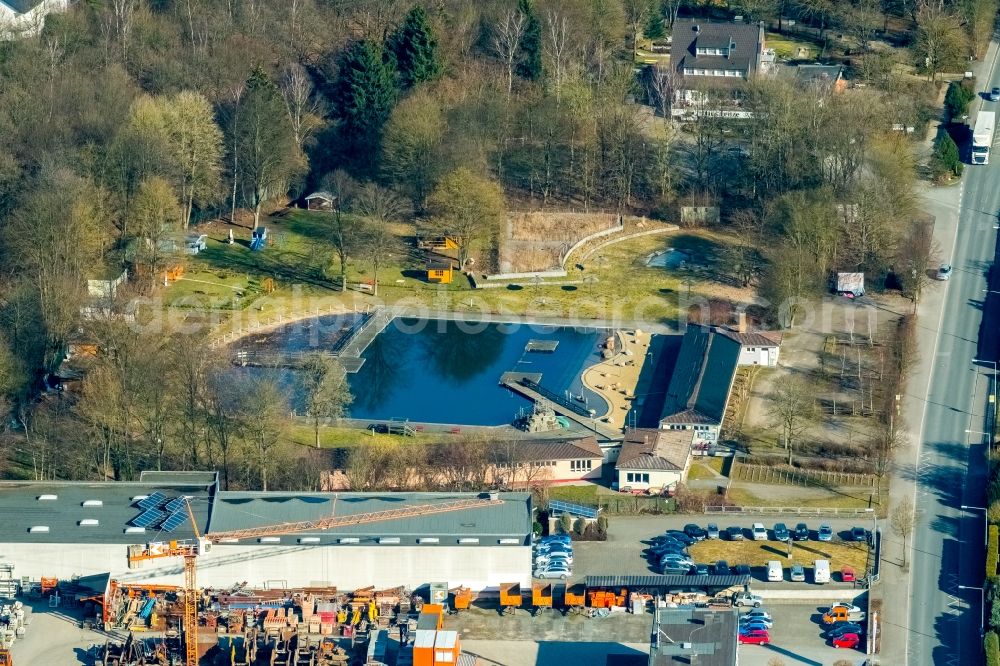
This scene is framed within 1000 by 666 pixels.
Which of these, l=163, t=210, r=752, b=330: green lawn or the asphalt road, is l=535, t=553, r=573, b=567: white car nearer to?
the asphalt road

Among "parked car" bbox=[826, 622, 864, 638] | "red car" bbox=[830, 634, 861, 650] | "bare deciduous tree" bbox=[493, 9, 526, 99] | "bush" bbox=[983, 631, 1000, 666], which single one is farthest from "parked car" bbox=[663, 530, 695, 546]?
"bare deciduous tree" bbox=[493, 9, 526, 99]

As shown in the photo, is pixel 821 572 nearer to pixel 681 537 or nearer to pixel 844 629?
pixel 844 629

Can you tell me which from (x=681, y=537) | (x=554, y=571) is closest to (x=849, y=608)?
(x=681, y=537)

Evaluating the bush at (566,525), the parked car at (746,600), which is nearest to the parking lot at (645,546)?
the bush at (566,525)

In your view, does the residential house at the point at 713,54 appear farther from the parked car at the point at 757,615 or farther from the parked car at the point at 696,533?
the parked car at the point at 757,615

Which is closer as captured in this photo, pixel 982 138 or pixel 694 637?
pixel 694 637

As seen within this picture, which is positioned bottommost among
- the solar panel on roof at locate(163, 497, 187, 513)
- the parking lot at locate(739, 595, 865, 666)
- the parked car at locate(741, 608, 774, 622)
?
the parking lot at locate(739, 595, 865, 666)
